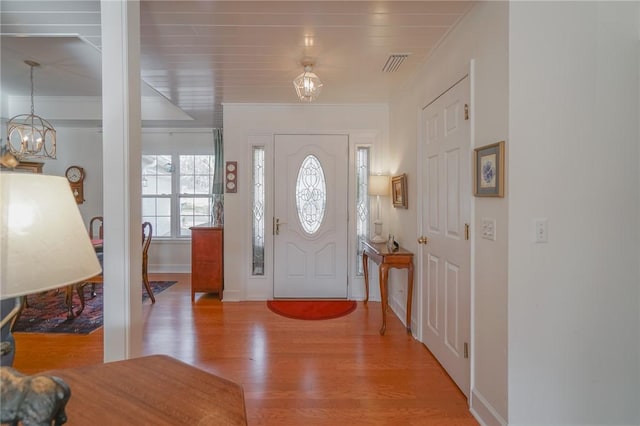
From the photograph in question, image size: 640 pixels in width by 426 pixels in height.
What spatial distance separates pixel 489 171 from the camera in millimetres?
1746

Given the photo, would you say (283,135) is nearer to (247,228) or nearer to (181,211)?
→ (247,228)

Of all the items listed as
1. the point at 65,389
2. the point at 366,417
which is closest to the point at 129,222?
the point at 65,389

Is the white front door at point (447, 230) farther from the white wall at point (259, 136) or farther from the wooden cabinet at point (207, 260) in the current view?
the wooden cabinet at point (207, 260)

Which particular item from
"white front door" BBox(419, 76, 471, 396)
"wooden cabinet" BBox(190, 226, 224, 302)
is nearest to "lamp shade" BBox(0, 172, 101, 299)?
"white front door" BBox(419, 76, 471, 396)

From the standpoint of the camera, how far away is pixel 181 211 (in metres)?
5.49

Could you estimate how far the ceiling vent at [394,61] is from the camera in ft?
8.54

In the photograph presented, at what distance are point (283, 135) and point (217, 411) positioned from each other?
344cm

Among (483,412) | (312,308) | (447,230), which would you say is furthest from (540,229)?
(312,308)

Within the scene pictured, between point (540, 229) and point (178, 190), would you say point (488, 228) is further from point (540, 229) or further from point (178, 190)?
point (178, 190)

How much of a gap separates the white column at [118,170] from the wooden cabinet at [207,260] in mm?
2301

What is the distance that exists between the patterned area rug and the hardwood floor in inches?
6.0

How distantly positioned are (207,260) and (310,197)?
60.6 inches

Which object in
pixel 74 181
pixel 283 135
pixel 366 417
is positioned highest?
pixel 283 135

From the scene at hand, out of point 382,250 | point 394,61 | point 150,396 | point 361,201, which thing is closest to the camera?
point 150,396
